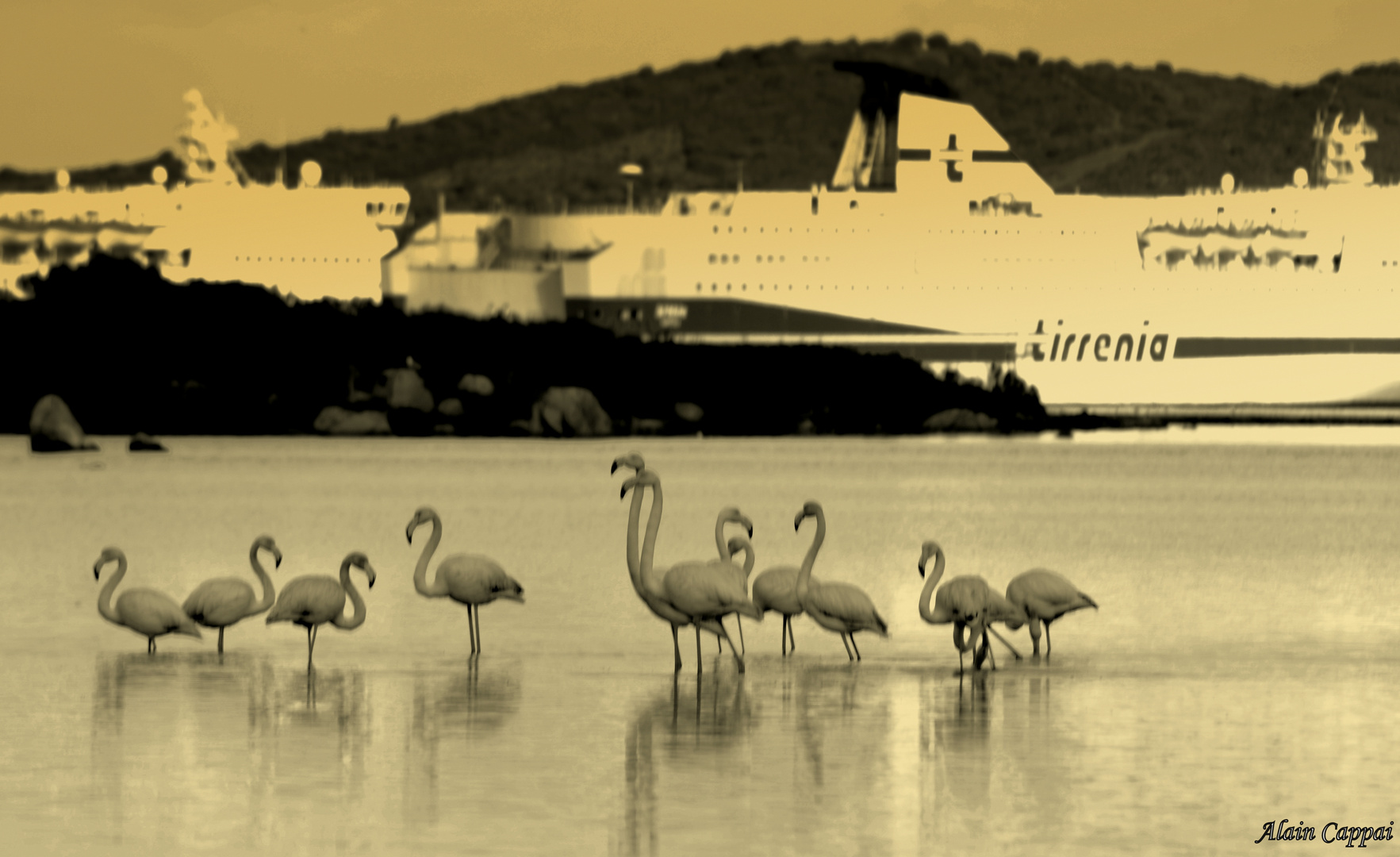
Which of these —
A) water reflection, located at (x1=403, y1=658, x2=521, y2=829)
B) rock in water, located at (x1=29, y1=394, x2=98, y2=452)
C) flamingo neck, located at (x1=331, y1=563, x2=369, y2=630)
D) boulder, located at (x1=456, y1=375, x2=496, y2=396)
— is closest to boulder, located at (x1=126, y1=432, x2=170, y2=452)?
rock in water, located at (x1=29, y1=394, x2=98, y2=452)

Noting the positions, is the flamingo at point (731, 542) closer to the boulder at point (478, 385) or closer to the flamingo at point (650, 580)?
the flamingo at point (650, 580)

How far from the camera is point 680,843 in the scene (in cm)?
951

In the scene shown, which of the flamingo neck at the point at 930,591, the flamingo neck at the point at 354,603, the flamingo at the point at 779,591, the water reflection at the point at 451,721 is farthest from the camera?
the flamingo at the point at 779,591

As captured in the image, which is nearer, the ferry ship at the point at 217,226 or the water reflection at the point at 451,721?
the water reflection at the point at 451,721

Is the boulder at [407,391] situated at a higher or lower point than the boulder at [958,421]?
higher

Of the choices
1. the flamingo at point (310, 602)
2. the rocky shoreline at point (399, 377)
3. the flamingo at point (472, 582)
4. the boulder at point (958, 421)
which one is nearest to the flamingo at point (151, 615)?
the flamingo at point (310, 602)

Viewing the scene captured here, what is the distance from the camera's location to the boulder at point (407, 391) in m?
70.1

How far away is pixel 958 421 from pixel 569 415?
14.8 metres

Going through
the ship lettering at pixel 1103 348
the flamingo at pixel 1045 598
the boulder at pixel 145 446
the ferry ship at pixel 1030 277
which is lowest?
the boulder at pixel 145 446

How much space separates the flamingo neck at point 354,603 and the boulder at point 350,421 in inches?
2191

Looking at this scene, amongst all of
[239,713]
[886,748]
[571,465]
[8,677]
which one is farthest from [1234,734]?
[571,465]

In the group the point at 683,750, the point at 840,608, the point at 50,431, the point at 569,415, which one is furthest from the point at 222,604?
the point at 569,415

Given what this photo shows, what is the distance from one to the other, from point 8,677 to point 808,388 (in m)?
60.0

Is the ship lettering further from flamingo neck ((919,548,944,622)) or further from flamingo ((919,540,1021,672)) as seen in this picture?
flamingo ((919,540,1021,672))
